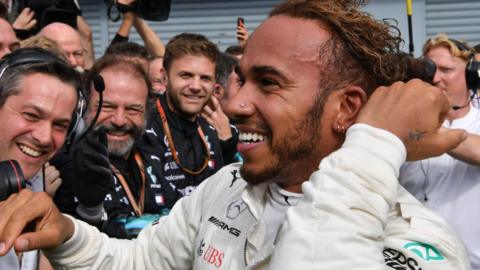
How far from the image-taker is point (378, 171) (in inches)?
67.6

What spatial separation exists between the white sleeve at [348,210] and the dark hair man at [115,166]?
186cm

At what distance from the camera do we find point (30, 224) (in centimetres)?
194

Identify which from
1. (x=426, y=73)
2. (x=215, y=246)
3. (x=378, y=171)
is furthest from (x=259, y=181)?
(x=426, y=73)

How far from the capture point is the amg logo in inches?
86.4

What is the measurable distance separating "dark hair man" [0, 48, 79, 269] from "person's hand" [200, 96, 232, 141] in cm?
262

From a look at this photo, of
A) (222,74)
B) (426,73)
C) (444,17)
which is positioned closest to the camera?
(426,73)

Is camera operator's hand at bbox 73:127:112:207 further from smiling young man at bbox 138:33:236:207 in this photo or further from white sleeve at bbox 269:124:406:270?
white sleeve at bbox 269:124:406:270

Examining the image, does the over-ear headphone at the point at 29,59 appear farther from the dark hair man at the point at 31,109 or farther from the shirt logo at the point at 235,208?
the shirt logo at the point at 235,208

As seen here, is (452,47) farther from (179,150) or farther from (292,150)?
(292,150)

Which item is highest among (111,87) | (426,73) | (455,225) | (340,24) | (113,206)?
(340,24)

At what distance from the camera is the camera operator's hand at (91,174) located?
3.43 meters

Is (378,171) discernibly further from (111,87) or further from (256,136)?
(111,87)

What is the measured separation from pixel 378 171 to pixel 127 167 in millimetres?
2764

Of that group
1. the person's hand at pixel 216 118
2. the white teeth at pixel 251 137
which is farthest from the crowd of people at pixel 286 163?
the person's hand at pixel 216 118
